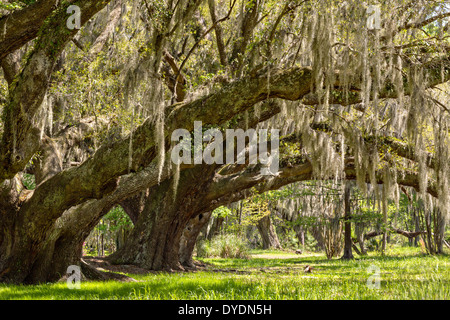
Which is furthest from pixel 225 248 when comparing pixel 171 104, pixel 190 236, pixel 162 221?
pixel 171 104

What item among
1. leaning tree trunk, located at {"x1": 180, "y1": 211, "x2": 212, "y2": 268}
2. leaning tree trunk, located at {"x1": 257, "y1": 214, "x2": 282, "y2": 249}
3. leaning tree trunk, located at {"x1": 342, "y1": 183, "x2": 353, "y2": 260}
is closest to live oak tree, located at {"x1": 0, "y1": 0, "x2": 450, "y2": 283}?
leaning tree trunk, located at {"x1": 180, "y1": 211, "x2": 212, "y2": 268}

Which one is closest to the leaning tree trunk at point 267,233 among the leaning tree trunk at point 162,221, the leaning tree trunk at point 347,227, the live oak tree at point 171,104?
the leaning tree trunk at point 347,227

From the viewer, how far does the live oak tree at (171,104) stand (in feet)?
16.9

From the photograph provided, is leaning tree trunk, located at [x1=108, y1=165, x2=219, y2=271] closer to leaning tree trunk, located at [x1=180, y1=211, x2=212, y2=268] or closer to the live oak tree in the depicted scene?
the live oak tree

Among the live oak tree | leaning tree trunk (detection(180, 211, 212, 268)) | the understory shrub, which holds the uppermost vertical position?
the live oak tree

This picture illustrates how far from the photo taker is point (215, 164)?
29.9 ft

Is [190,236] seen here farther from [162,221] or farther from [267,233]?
[267,233]

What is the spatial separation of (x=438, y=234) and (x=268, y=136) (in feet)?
38.2

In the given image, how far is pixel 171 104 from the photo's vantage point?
289 inches

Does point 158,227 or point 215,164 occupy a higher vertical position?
point 215,164

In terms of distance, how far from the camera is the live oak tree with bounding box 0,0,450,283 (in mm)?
5141

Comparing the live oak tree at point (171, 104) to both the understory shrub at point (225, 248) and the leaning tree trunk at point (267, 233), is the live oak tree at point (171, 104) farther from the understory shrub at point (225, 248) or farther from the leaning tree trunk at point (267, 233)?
the leaning tree trunk at point (267, 233)
